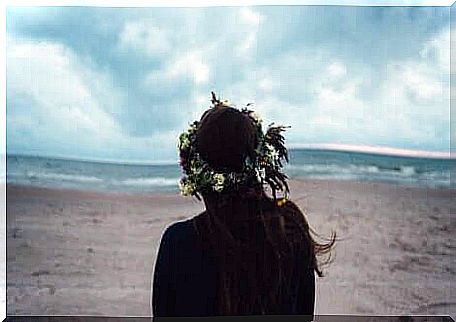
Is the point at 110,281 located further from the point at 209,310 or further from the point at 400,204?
the point at 400,204

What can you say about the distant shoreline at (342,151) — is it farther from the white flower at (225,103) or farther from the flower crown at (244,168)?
the white flower at (225,103)

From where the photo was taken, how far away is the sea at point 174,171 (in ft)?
15.0

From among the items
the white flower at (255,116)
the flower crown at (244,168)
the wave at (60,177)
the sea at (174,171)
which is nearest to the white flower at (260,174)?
the flower crown at (244,168)

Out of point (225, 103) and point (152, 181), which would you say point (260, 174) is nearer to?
point (225, 103)

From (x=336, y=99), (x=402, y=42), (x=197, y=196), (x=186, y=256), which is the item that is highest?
(x=402, y=42)

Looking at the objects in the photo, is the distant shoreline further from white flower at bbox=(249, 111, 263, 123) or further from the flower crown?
white flower at bbox=(249, 111, 263, 123)

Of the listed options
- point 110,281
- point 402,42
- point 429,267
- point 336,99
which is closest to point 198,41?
point 336,99

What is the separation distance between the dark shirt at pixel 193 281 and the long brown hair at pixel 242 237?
0.15 feet

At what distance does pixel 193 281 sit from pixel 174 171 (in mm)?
615

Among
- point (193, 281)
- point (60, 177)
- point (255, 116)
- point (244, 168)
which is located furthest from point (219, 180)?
point (60, 177)

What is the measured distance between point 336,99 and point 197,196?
3.06ft

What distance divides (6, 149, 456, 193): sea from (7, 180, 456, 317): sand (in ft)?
0.15

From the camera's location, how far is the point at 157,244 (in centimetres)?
457

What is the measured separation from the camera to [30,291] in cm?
466
